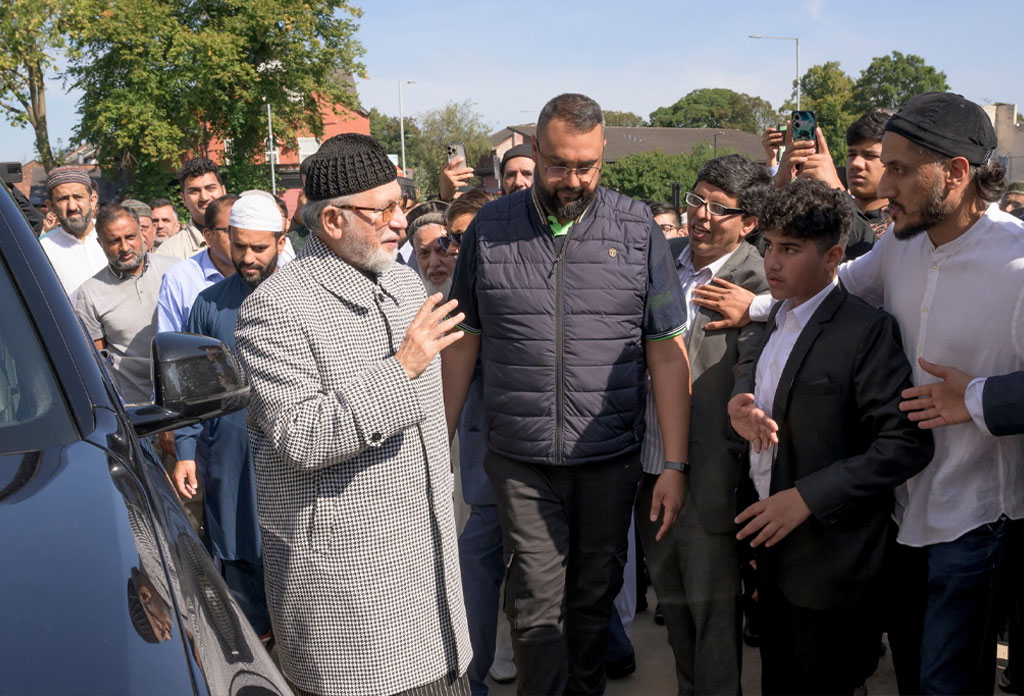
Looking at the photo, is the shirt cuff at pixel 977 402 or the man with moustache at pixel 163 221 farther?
the man with moustache at pixel 163 221

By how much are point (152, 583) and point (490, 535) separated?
8.62 feet

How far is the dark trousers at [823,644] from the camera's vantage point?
3.07m

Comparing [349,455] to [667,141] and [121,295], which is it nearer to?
[121,295]

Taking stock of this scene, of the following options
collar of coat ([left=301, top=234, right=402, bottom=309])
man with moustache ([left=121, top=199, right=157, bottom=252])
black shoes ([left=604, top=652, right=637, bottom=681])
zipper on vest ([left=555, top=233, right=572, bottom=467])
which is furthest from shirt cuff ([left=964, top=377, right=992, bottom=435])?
man with moustache ([left=121, top=199, right=157, bottom=252])

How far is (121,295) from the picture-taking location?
17.2 feet

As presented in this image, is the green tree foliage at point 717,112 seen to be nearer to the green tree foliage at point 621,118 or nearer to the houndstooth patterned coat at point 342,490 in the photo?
the green tree foliage at point 621,118

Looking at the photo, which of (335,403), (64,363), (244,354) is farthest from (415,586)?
(64,363)

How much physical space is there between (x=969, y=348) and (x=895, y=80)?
9354 centimetres

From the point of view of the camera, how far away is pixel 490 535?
403 cm

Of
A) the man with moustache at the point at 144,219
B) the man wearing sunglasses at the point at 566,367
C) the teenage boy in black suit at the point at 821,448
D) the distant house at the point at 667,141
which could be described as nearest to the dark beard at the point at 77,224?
the man with moustache at the point at 144,219

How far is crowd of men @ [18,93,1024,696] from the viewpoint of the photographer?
254 centimetres

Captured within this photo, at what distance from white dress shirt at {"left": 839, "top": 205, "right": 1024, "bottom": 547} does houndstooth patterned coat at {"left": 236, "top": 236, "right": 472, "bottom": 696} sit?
1.48 metres

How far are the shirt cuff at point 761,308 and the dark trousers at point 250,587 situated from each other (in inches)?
95.7

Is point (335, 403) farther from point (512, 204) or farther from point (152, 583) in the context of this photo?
point (512, 204)
